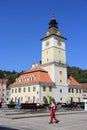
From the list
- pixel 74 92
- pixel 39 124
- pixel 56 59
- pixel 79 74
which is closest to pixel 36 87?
pixel 56 59

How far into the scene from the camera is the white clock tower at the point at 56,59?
71250 millimetres

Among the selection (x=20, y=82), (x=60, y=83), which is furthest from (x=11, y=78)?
(x=60, y=83)

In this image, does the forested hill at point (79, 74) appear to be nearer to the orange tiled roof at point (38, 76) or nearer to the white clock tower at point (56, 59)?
the white clock tower at point (56, 59)

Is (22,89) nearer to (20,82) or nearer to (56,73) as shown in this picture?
(20,82)

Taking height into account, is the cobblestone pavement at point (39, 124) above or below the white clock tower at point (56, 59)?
below

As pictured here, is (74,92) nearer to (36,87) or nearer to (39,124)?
(36,87)

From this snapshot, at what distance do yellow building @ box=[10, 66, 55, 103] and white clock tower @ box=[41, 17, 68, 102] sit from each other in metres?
1.98

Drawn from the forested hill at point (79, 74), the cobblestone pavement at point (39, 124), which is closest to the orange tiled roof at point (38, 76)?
the forested hill at point (79, 74)

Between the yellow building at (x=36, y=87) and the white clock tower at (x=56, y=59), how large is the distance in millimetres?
1981

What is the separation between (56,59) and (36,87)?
10.5 meters

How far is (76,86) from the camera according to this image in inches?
3088

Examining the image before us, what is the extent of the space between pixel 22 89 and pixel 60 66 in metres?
13.0

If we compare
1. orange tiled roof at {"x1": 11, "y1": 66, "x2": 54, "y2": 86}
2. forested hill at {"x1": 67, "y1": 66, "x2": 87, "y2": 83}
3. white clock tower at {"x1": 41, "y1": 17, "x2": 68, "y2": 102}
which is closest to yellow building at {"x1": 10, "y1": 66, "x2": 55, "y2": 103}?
orange tiled roof at {"x1": 11, "y1": 66, "x2": 54, "y2": 86}

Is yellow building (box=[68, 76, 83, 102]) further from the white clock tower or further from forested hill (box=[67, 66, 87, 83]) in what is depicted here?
forested hill (box=[67, 66, 87, 83])
